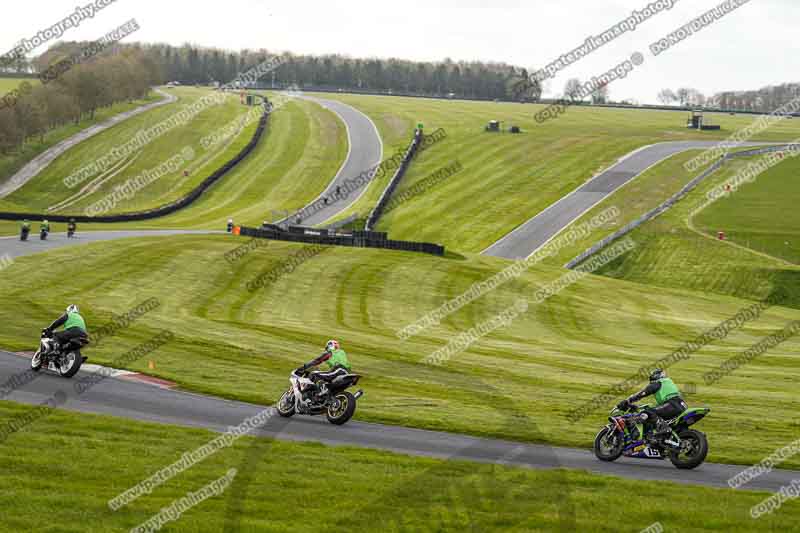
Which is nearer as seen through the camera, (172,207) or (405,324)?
(405,324)

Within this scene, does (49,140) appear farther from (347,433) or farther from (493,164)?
(347,433)

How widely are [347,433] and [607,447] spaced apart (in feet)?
18.8

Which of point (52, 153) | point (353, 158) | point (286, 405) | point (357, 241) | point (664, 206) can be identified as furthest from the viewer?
point (52, 153)

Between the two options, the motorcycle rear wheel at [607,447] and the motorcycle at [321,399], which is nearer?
the motorcycle rear wheel at [607,447]

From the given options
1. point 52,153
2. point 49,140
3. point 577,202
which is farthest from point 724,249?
point 49,140

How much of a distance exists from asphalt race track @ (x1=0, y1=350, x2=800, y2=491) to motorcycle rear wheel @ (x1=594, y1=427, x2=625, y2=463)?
7.3 inches

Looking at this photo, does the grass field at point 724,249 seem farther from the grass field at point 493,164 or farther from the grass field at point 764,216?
the grass field at point 493,164

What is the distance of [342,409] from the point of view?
67.8 feet

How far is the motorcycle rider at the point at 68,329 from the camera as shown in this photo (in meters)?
23.7

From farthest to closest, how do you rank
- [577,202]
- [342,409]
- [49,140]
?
1. [49,140]
2. [577,202]
3. [342,409]

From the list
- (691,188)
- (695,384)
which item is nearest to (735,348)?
(695,384)

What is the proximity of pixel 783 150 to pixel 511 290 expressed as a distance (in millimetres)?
73369

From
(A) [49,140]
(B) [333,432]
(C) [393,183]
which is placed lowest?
(C) [393,183]

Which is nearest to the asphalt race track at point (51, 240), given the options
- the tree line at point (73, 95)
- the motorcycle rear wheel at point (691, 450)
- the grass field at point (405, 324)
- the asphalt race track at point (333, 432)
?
the grass field at point (405, 324)
